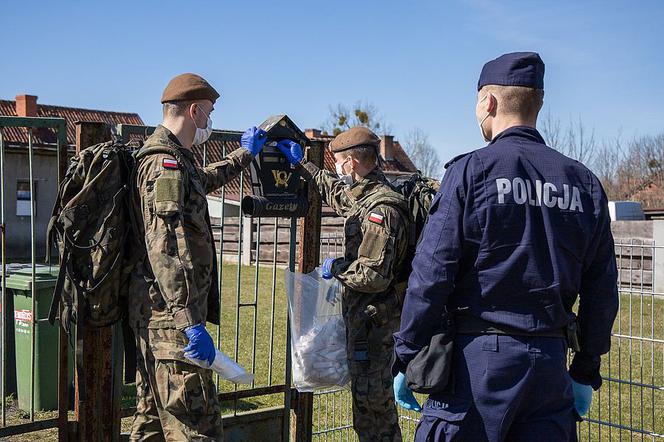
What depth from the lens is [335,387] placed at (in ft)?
15.8

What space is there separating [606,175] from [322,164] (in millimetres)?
39701

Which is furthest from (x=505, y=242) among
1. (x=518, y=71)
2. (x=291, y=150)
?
(x=291, y=150)

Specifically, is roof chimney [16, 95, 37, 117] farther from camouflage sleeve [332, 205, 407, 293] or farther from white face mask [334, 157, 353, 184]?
camouflage sleeve [332, 205, 407, 293]

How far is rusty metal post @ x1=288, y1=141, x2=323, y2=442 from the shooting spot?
523 centimetres

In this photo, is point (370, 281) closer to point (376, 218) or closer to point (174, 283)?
point (376, 218)

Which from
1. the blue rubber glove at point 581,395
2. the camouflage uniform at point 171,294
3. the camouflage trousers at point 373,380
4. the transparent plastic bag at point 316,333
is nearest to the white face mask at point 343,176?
the transparent plastic bag at point 316,333

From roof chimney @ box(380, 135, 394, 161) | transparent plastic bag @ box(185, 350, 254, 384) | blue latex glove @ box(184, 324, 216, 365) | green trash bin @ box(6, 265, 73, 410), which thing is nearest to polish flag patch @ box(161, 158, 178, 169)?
blue latex glove @ box(184, 324, 216, 365)

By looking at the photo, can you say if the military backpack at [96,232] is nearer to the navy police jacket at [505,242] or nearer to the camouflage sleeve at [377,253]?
the camouflage sleeve at [377,253]

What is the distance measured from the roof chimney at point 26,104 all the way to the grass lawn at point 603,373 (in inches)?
991

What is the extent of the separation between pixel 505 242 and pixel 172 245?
63.8 inches

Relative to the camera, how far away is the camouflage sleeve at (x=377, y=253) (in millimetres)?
4230

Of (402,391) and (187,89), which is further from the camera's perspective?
(187,89)

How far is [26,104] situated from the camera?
34312mm

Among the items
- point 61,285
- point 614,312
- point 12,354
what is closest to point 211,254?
point 61,285
